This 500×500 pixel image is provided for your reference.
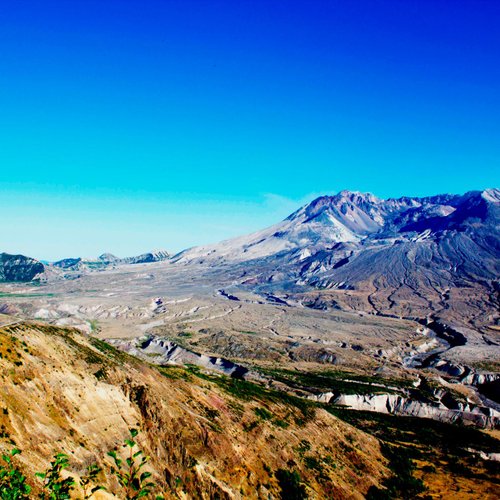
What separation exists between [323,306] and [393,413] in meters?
109

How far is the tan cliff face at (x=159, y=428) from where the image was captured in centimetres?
2066

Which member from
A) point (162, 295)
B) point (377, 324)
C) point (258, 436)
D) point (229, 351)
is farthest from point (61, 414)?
point (162, 295)

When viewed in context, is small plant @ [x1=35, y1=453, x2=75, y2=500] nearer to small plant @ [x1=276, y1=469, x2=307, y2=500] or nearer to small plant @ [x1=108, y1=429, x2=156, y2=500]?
small plant @ [x1=108, y1=429, x2=156, y2=500]

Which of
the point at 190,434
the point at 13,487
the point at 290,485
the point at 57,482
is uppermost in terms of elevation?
the point at 13,487

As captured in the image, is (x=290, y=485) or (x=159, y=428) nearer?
(x=159, y=428)

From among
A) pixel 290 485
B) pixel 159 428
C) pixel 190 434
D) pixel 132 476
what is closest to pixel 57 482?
pixel 132 476

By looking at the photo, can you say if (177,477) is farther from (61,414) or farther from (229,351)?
(229,351)

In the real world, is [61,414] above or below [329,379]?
above

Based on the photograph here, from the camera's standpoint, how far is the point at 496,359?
4065 inches

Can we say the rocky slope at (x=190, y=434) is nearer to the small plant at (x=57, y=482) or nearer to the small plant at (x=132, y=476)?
the small plant at (x=132, y=476)

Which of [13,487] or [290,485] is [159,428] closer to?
[290,485]

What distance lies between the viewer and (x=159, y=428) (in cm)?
2616

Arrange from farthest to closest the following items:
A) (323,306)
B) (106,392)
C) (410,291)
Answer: (410,291) < (323,306) < (106,392)

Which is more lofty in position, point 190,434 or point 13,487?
point 13,487
